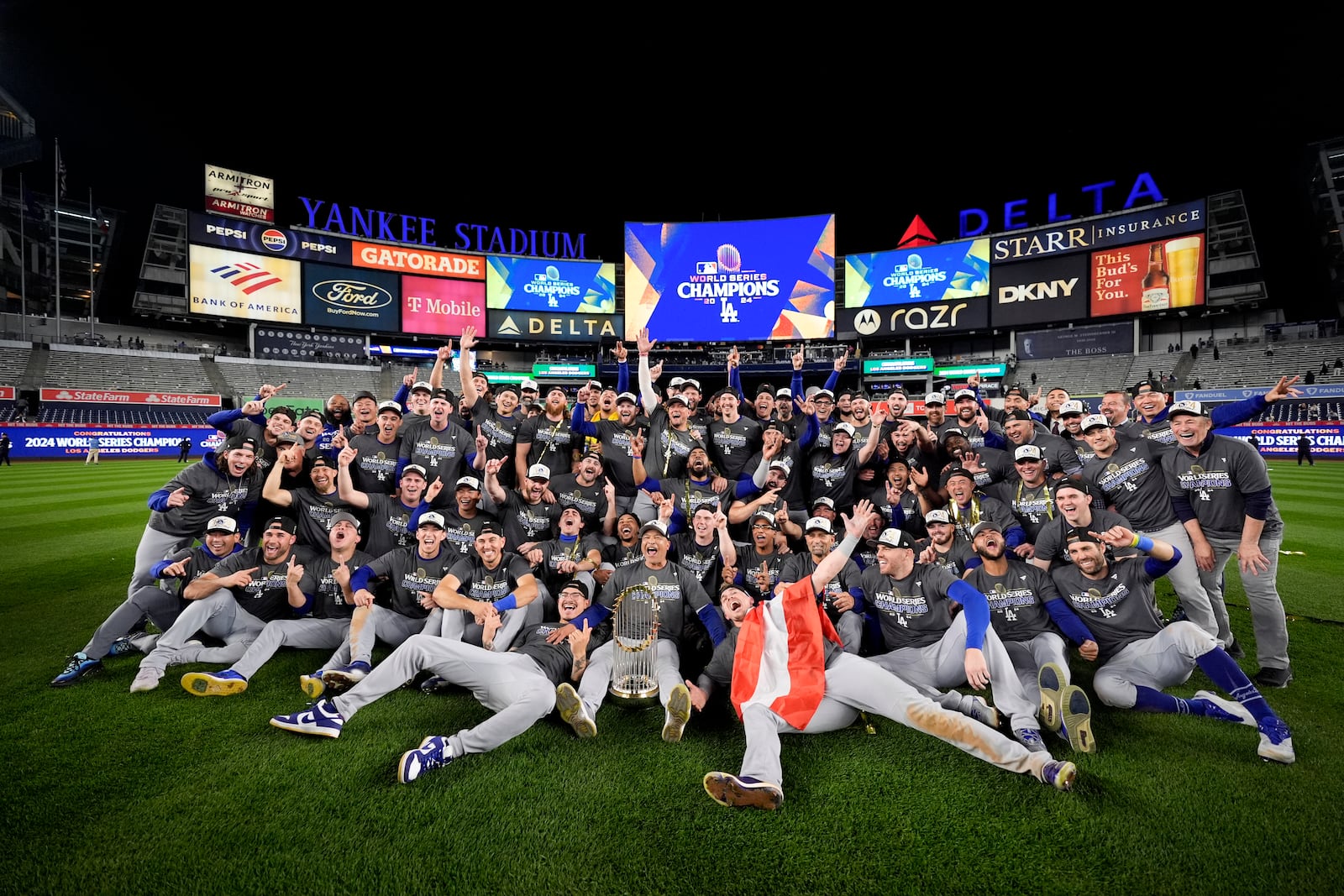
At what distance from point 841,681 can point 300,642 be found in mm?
4952

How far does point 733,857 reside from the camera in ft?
10.2

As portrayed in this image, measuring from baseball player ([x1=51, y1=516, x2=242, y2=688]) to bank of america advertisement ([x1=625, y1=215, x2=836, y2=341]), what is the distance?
115ft

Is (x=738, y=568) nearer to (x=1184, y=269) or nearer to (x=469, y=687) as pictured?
(x=469, y=687)

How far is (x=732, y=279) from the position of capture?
40031mm

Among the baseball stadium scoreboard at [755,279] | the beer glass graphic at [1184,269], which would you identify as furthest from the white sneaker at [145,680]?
the beer glass graphic at [1184,269]

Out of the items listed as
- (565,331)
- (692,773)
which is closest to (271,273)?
(565,331)

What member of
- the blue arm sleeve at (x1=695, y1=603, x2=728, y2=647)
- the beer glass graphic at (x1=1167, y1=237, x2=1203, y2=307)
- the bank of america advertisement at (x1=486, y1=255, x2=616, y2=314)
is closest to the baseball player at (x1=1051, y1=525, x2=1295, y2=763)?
the blue arm sleeve at (x1=695, y1=603, x2=728, y2=647)

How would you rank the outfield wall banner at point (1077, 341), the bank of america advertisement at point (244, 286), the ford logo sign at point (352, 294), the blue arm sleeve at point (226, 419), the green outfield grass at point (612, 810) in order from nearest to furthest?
1. the green outfield grass at point (612, 810)
2. the blue arm sleeve at point (226, 419)
3. the bank of america advertisement at point (244, 286)
4. the outfield wall banner at point (1077, 341)
5. the ford logo sign at point (352, 294)

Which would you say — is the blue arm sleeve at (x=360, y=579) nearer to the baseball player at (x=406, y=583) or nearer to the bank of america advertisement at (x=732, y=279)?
the baseball player at (x=406, y=583)

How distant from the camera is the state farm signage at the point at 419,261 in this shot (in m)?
42.9

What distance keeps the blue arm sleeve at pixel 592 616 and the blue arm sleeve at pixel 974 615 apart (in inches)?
117

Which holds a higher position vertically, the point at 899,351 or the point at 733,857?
the point at 899,351

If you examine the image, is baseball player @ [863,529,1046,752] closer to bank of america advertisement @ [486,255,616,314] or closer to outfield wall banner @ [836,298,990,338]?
outfield wall banner @ [836,298,990,338]

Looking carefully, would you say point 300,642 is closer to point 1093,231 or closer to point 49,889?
point 49,889
